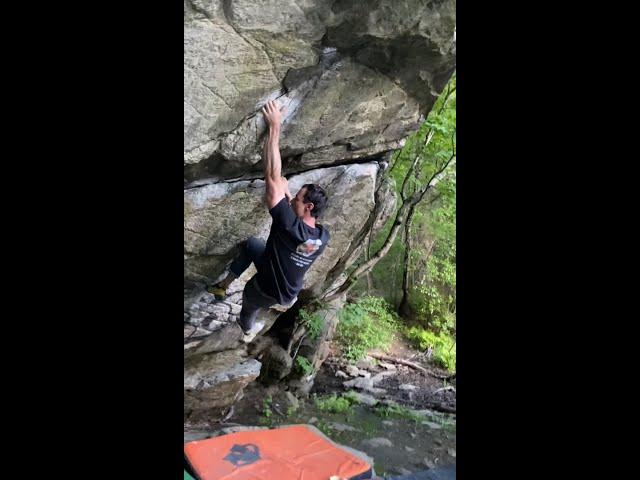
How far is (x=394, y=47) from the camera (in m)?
3.96

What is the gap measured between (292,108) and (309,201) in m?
0.79

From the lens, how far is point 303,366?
696 cm

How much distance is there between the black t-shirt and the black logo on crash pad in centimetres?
149

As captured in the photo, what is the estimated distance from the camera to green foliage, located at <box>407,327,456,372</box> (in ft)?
23.7

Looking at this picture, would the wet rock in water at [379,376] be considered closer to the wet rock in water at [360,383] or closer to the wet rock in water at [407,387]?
the wet rock in water at [360,383]

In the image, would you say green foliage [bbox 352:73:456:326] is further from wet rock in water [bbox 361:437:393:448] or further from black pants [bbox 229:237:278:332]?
black pants [bbox 229:237:278:332]

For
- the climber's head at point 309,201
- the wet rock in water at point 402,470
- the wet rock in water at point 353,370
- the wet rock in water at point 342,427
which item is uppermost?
the climber's head at point 309,201

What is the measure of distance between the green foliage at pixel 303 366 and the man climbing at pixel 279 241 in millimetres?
2634

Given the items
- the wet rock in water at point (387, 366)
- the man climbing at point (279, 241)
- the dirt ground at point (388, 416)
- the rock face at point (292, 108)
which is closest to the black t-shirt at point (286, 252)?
the man climbing at point (279, 241)

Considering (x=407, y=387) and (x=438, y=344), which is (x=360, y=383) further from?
(x=438, y=344)

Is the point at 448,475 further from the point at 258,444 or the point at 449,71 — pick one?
the point at 449,71

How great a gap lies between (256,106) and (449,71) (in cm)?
196

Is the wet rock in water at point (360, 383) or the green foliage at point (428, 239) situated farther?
the wet rock in water at point (360, 383)

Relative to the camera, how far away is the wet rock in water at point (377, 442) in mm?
5891
